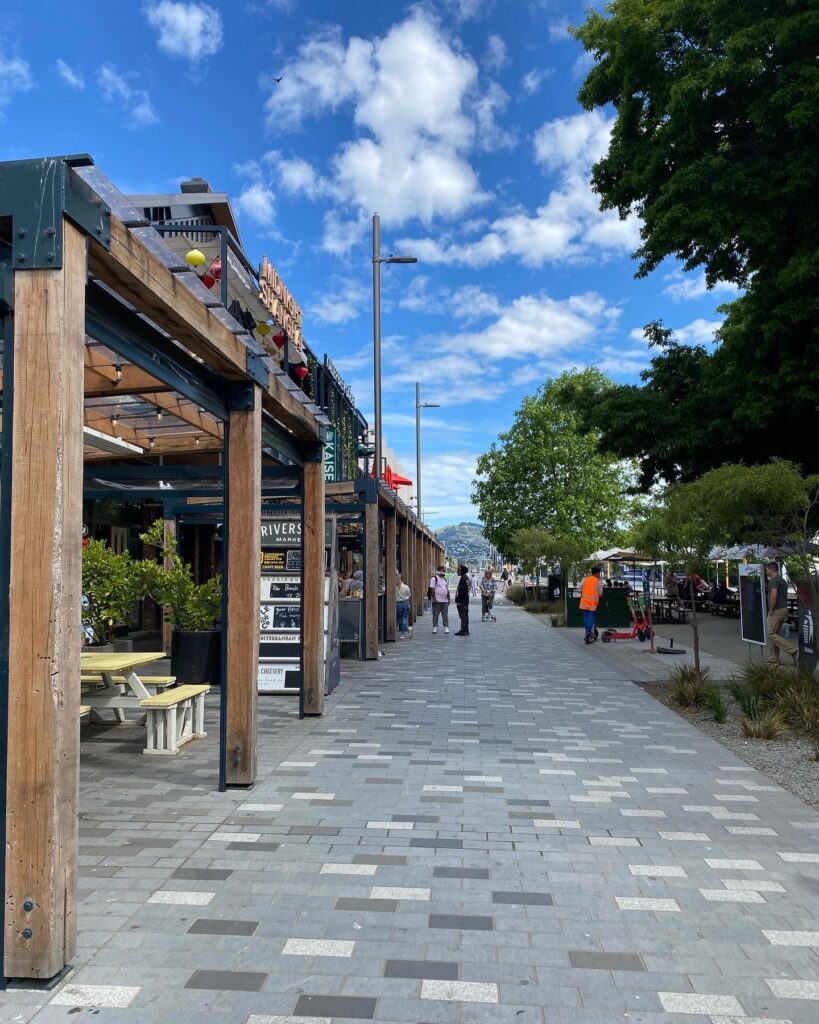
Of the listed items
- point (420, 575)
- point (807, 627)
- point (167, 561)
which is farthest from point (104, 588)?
point (420, 575)

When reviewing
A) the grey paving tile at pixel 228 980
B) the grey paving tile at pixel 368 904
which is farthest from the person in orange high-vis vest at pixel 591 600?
the grey paving tile at pixel 228 980

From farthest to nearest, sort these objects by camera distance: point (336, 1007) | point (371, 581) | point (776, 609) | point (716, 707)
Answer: point (371, 581) < point (776, 609) < point (716, 707) < point (336, 1007)

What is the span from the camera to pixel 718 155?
45.6 feet

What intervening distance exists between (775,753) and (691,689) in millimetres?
2361

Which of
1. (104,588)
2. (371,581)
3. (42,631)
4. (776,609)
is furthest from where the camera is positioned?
(371,581)

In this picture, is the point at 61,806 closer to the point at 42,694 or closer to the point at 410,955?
the point at 42,694

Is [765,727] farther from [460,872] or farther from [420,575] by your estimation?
[420,575]

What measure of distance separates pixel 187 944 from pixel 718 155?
1458 centimetres

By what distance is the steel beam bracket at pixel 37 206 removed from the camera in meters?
3.07

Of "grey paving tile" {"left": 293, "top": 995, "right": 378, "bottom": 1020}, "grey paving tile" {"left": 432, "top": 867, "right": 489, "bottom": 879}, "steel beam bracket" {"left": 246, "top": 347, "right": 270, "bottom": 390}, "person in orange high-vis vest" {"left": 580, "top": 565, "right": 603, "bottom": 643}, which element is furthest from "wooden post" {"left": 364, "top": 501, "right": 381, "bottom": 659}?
"grey paving tile" {"left": 293, "top": 995, "right": 378, "bottom": 1020}

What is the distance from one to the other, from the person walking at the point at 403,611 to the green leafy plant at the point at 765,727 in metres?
10.7

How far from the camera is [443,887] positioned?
13.2ft

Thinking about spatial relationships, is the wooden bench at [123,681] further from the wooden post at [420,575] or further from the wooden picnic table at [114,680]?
the wooden post at [420,575]

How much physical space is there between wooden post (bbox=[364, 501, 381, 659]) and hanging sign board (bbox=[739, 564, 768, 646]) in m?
5.97
